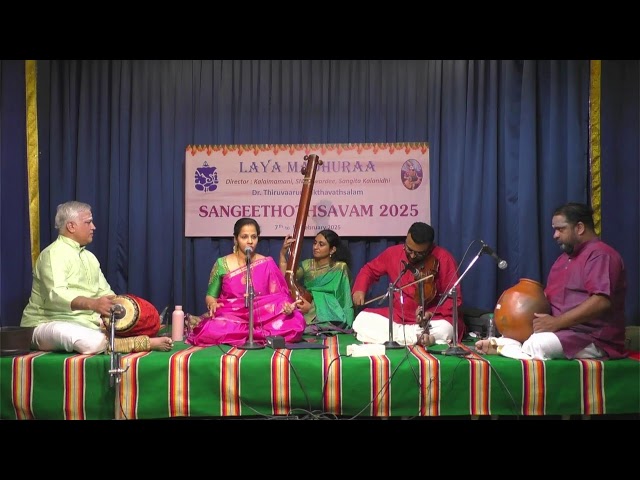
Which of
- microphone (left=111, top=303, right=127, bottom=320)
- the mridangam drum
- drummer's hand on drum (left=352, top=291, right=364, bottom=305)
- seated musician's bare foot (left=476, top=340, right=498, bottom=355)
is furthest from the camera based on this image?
drummer's hand on drum (left=352, top=291, right=364, bottom=305)

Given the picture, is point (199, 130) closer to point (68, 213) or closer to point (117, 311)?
point (68, 213)

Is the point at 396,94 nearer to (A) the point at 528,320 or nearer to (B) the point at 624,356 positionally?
(A) the point at 528,320

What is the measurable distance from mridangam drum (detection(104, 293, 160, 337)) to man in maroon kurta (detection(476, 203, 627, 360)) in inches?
93.3

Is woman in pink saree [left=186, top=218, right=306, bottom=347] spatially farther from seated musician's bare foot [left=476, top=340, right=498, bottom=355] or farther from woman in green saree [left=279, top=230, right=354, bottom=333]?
seated musician's bare foot [left=476, top=340, right=498, bottom=355]

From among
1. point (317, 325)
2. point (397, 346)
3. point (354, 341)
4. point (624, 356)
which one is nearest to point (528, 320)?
point (624, 356)

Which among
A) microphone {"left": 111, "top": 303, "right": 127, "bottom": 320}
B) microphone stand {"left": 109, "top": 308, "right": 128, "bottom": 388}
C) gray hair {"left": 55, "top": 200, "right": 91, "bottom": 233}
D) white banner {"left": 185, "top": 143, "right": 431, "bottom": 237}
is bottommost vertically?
microphone stand {"left": 109, "top": 308, "right": 128, "bottom": 388}

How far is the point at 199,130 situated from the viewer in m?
6.20

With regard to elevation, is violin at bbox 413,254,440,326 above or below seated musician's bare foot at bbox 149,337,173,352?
above

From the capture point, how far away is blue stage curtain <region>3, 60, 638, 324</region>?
6.04m

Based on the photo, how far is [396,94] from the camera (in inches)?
242

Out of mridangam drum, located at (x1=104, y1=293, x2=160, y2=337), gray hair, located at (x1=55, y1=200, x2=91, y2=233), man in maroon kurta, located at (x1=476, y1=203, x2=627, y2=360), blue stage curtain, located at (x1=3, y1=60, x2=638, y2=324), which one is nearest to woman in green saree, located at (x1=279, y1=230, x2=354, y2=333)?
blue stage curtain, located at (x1=3, y1=60, x2=638, y2=324)

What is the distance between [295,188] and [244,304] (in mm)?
1595

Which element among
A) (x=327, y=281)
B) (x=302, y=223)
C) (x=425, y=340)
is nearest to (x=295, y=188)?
(x=302, y=223)

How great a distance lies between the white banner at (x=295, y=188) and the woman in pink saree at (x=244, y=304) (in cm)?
95
